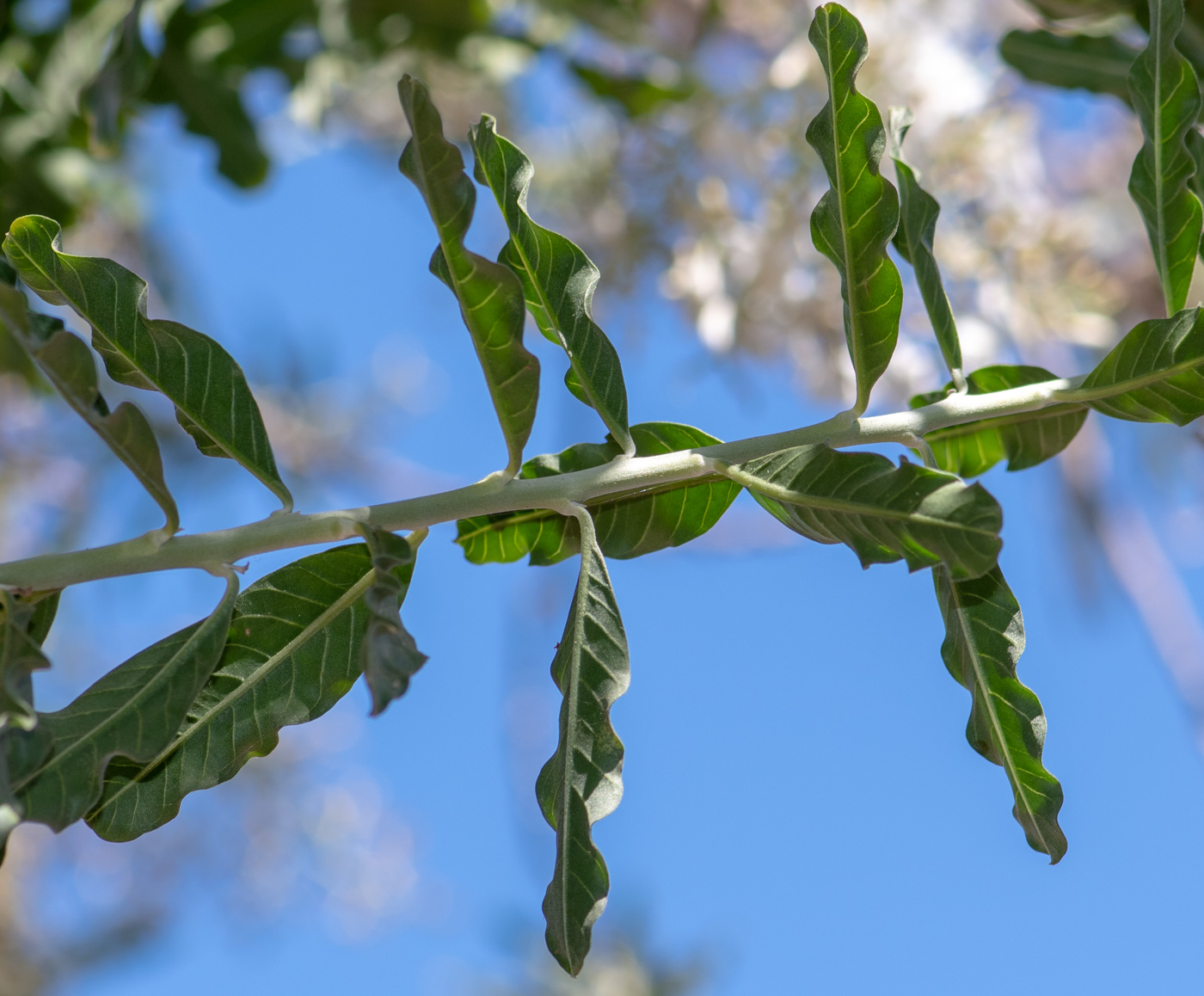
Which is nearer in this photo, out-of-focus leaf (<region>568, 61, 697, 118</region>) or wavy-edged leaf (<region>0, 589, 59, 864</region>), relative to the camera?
wavy-edged leaf (<region>0, 589, 59, 864</region>)

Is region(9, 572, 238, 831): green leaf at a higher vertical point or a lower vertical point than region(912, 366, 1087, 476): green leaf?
lower

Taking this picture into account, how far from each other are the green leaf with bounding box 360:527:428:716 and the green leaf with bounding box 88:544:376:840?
0.08 metres

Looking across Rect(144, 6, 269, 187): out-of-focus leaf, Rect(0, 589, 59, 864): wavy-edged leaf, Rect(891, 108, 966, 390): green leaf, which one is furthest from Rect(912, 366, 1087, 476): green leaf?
Rect(144, 6, 269, 187): out-of-focus leaf

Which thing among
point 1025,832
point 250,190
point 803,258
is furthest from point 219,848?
point 1025,832

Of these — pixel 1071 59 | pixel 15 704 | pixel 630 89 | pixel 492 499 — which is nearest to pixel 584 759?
pixel 492 499

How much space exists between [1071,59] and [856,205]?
536 millimetres

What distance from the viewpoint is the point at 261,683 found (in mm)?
510

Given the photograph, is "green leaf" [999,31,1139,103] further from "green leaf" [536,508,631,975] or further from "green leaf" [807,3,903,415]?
"green leaf" [536,508,631,975]

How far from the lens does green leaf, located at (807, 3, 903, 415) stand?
1.60 feet

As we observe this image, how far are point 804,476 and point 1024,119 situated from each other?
1387mm

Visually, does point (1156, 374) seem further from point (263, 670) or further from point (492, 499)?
point (263, 670)

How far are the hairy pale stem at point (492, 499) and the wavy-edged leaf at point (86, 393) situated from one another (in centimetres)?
2

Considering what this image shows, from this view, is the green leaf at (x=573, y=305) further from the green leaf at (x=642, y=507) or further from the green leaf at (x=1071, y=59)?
the green leaf at (x=1071, y=59)

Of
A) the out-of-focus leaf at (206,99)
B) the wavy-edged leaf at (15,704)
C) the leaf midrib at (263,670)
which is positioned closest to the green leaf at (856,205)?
the leaf midrib at (263,670)
